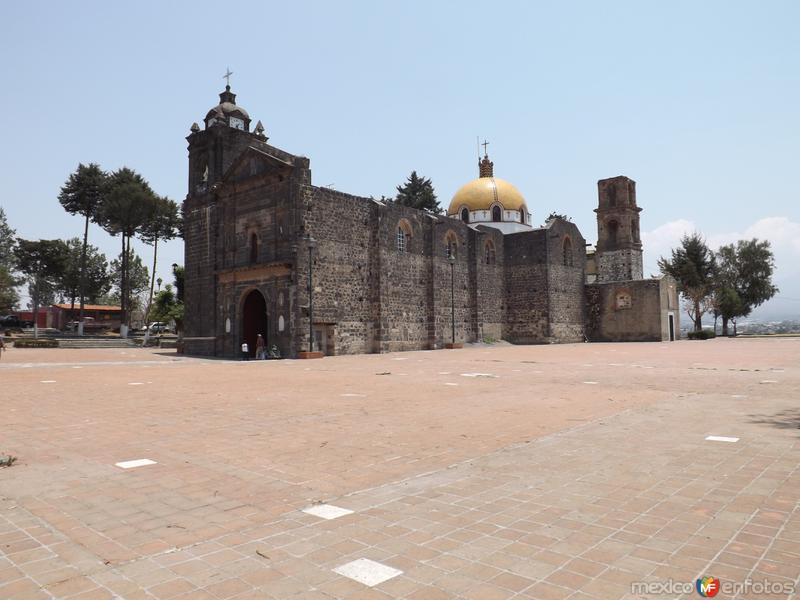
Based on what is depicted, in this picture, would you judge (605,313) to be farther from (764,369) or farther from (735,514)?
(735,514)

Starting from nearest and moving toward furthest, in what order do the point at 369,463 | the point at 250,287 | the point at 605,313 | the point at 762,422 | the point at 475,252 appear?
the point at 369,463
the point at 762,422
the point at 250,287
the point at 475,252
the point at 605,313

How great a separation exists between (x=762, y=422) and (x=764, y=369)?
1010 cm

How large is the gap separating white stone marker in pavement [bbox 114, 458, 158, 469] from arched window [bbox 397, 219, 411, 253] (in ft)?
90.5

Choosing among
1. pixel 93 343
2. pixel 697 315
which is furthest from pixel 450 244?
pixel 697 315

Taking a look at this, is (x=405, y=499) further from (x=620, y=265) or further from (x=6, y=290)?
(x=6, y=290)

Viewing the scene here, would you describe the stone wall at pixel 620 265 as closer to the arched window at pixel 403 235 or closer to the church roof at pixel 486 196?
the church roof at pixel 486 196

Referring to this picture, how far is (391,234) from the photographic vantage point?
107 ft

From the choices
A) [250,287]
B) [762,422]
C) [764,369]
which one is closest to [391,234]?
[250,287]

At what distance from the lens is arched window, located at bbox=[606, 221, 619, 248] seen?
171ft

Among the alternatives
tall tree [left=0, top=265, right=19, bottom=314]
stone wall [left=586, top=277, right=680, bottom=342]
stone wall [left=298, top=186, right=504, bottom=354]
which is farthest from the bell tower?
tall tree [left=0, top=265, right=19, bottom=314]

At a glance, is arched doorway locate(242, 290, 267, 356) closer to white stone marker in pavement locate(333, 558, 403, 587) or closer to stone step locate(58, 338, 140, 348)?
stone step locate(58, 338, 140, 348)

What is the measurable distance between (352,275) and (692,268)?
49283 mm

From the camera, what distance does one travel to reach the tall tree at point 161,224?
177 ft

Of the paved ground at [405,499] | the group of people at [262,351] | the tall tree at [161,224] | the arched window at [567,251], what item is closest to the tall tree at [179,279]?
the tall tree at [161,224]
